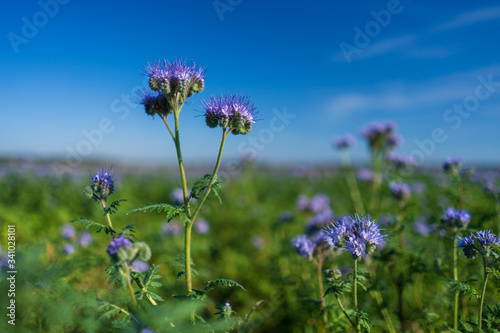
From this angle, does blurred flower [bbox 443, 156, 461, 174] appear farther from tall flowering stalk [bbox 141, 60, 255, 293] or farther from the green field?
tall flowering stalk [bbox 141, 60, 255, 293]

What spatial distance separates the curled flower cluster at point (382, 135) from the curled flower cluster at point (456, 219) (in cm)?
321

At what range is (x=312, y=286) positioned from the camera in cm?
379

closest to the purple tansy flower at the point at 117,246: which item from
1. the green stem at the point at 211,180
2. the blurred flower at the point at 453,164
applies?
the green stem at the point at 211,180

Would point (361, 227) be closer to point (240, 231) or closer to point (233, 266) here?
point (233, 266)

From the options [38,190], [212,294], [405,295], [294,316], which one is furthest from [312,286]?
[38,190]

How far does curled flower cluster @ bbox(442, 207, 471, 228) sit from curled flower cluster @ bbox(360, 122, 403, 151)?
10.5ft

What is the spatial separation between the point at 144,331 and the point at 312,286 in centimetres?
285

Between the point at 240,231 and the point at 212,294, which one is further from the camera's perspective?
the point at 240,231

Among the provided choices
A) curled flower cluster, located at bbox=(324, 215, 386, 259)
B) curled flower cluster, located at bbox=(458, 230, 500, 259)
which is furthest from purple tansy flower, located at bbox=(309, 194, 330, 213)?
curled flower cluster, located at bbox=(324, 215, 386, 259)

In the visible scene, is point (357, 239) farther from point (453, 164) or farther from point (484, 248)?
point (453, 164)

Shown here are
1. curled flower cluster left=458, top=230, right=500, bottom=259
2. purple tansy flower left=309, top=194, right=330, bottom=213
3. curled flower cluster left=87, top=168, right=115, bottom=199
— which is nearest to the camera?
curled flower cluster left=458, top=230, right=500, bottom=259

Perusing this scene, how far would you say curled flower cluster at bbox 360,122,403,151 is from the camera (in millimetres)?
5730

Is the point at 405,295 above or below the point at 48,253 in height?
below

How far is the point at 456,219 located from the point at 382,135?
329cm
